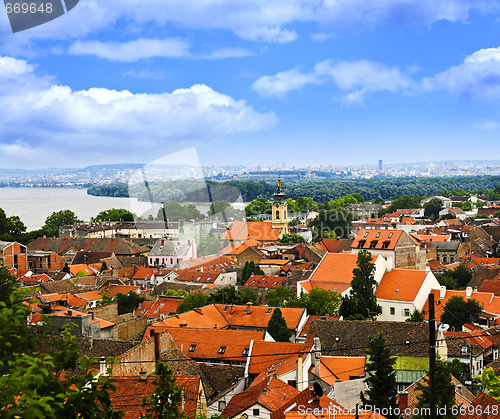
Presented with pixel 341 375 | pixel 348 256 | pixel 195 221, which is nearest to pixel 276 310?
pixel 341 375

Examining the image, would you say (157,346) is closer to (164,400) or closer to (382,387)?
(382,387)

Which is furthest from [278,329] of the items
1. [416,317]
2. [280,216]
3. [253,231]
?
[280,216]

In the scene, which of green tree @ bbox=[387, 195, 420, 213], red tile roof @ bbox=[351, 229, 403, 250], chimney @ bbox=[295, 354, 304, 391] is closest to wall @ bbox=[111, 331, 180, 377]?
chimney @ bbox=[295, 354, 304, 391]

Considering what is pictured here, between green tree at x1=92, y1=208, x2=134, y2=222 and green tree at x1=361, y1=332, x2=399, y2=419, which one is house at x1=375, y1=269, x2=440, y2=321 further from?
green tree at x1=92, y1=208, x2=134, y2=222

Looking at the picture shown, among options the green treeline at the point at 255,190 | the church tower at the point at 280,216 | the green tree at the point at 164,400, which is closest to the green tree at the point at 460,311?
the green treeline at the point at 255,190

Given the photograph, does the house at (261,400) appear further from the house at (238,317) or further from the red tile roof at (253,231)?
the red tile roof at (253,231)

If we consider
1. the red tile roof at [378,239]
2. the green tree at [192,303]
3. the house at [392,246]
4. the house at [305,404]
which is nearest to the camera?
the house at [305,404]

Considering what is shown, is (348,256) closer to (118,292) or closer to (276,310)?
(276,310)
